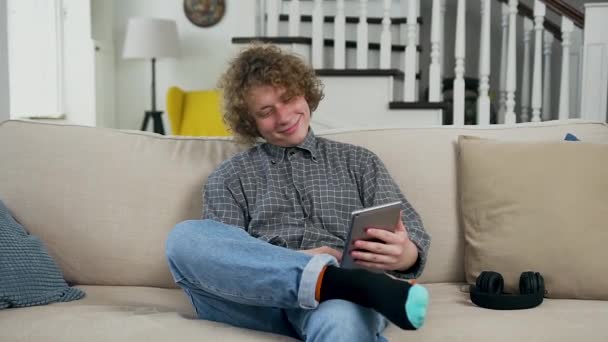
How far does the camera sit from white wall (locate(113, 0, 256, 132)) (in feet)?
17.3

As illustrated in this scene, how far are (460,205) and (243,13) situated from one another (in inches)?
114

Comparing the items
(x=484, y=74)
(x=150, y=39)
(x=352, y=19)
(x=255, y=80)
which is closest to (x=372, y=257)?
(x=255, y=80)

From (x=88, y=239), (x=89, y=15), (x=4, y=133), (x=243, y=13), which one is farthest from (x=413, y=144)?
(x=89, y=15)

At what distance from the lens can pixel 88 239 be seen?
1.91m

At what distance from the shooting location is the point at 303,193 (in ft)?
6.01

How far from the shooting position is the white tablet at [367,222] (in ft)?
4.68

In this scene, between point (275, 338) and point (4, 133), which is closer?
point (275, 338)

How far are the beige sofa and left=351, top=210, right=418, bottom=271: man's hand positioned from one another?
187mm

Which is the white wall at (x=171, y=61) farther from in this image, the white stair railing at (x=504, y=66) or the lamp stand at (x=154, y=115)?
the white stair railing at (x=504, y=66)

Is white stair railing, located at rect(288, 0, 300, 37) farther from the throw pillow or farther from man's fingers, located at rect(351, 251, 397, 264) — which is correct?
man's fingers, located at rect(351, 251, 397, 264)

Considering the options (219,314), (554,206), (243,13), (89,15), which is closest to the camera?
(219,314)

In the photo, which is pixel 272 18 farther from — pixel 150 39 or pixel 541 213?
pixel 541 213

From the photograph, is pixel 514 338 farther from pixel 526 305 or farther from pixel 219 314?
pixel 219 314

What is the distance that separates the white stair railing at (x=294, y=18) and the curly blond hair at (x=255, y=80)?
Result: 2.36 meters
